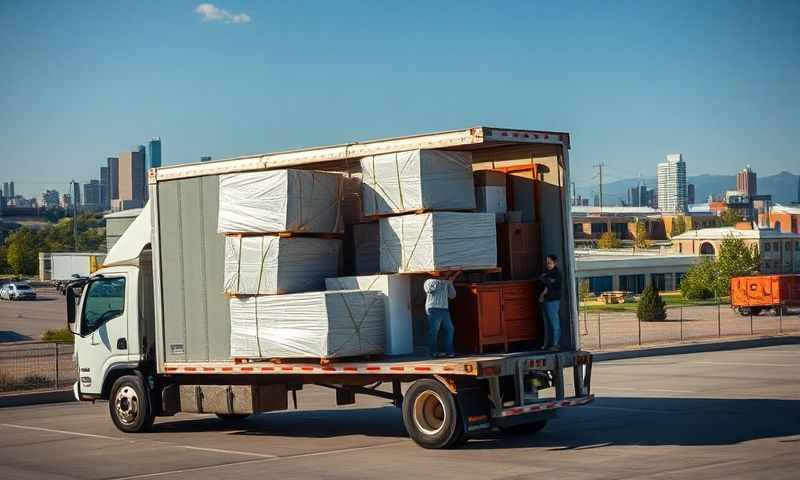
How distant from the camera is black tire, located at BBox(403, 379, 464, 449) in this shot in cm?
1459

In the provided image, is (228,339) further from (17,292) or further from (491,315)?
(17,292)

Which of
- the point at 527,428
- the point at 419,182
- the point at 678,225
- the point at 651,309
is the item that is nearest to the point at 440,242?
the point at 419,182

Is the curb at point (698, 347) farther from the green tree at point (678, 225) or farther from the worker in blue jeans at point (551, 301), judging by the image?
the green tree at point (678, 225)

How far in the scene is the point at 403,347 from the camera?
15.6 metres

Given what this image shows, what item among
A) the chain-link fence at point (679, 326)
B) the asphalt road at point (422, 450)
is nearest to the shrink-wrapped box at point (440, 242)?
the asphalt road at point (422, 450)

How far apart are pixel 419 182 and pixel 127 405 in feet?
22.2

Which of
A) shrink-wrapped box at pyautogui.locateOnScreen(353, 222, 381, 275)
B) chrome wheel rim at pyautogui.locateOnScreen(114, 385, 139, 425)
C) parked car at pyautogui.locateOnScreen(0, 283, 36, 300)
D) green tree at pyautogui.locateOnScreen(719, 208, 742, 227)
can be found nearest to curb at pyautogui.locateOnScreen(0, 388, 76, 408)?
chrome wheel rim at pyautogui.locateOnScreen(114, 385, 139, 425)

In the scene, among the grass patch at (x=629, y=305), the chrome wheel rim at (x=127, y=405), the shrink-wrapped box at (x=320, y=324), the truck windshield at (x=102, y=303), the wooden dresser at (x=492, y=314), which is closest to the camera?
the shrink-wrapped box at (x=320, y=324)

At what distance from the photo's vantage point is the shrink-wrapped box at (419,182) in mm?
15062

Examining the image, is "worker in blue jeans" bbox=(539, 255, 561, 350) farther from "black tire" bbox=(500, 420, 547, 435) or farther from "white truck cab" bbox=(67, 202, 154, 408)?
"white truck cab" bbox=(67, 202, 154, 408)

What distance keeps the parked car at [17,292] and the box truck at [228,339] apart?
7360cm

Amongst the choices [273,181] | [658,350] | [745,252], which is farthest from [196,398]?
[745,252]

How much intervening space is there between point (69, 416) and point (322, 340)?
873cm

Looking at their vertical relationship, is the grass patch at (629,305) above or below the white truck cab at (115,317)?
below
